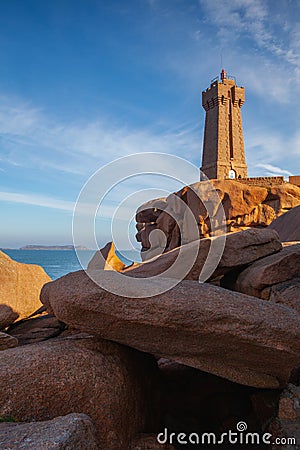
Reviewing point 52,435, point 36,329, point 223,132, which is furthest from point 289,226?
point 223,132

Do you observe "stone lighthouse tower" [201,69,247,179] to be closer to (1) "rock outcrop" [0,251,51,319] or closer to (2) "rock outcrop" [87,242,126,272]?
(2) "rock outcrop" [87,242,126,272]

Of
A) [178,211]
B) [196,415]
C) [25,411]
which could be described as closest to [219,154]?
[178,211]

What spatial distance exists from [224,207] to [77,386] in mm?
23130

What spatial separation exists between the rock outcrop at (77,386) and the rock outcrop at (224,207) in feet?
67.3

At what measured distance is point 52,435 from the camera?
2777 mm

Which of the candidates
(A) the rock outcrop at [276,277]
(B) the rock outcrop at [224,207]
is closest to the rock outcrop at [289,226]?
(A) the rock outcrop at [276,277]

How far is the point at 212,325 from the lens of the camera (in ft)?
14.8

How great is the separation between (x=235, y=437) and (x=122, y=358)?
2.68 metres

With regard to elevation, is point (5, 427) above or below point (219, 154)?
below

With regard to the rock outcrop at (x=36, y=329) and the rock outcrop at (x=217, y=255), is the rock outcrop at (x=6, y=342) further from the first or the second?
the rock outcrop at (x=217, y=255)

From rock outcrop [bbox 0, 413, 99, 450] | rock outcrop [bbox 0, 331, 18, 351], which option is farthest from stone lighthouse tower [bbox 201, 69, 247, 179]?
rock outcrop [bbox 0, 413, 99, 450]

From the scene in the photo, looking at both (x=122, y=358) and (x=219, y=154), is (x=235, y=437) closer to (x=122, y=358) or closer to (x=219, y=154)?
(x=122, y=358)

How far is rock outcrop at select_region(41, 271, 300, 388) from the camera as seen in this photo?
450cm

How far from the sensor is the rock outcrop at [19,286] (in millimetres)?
8062
